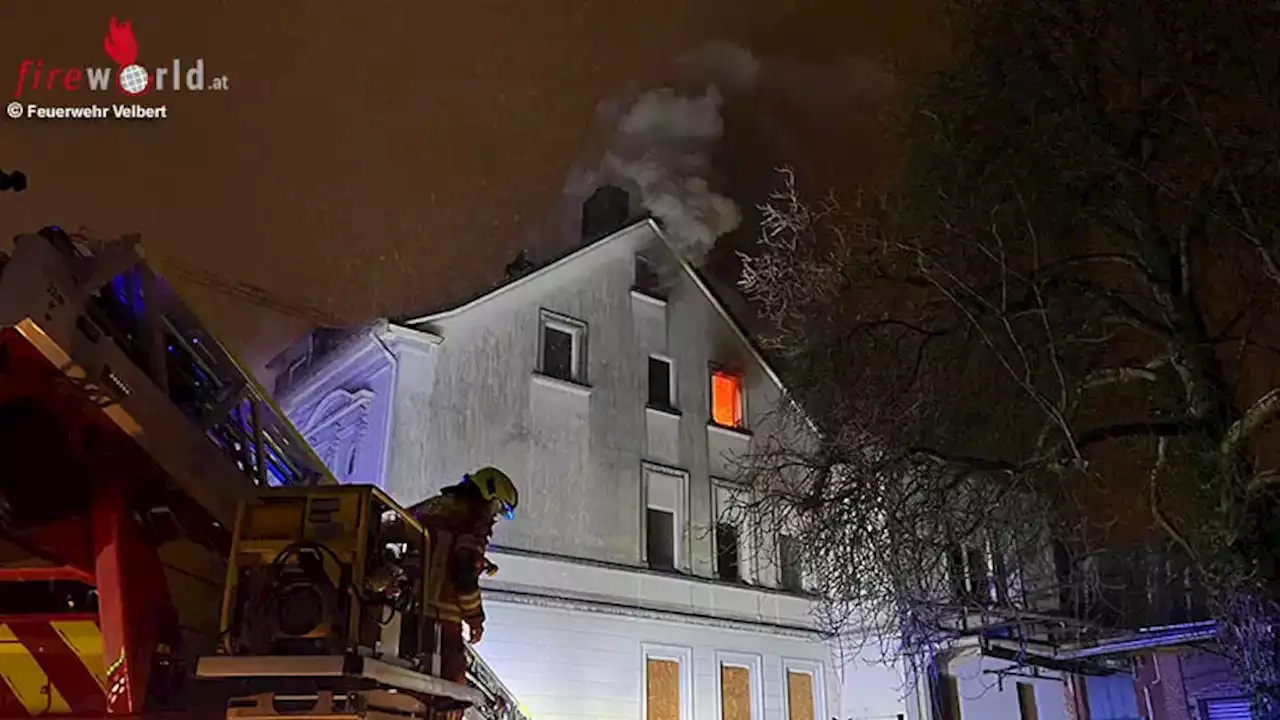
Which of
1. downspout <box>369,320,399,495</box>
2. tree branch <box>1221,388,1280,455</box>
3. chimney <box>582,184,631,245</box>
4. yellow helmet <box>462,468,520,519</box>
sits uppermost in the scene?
chimney <box>582,184,631,245</box>

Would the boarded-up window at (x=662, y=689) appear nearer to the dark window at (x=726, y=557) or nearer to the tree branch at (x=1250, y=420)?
the dark window at (x=726, y=557)

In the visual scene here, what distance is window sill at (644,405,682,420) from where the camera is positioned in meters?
14.3

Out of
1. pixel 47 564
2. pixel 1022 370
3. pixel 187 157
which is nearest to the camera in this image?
pixel 47 564

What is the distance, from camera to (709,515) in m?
14.5

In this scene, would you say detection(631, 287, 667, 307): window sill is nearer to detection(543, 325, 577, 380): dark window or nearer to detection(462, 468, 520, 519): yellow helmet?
detection(543, 325, 577, 380): dark window

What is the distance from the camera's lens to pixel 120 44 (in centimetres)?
1071

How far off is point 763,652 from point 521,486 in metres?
4.55

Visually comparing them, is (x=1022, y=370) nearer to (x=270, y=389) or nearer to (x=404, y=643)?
(x=404, y=643)

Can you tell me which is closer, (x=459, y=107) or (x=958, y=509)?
(x=958, y=509)

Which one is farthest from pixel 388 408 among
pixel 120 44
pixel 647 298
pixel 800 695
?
pixel 800 695

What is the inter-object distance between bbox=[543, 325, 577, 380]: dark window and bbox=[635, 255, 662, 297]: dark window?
5.39 ft

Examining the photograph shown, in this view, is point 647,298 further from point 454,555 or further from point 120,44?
A: point 454,555

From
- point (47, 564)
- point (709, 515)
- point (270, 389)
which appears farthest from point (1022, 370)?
point (270, 389)

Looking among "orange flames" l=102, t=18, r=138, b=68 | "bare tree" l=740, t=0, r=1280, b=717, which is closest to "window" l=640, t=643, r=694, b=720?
"bare tree" l=740, t=0, r=1280, b=717
